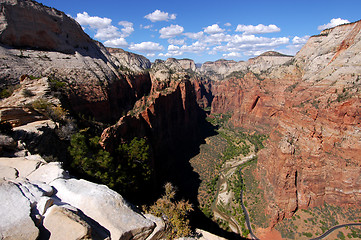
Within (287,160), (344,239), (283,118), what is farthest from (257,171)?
(344,239)

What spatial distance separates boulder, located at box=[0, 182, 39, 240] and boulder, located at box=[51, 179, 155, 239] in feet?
5.75

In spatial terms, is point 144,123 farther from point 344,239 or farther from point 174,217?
point 344,239

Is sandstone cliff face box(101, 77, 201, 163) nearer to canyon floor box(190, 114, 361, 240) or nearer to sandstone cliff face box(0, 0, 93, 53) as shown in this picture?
canyon floor box(190, 114, 361, 240)

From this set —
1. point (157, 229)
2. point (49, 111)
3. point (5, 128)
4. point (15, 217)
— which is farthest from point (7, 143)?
point (157, 229)

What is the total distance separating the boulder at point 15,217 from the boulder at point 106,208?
69.1 inches

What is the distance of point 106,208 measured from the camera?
738 cm

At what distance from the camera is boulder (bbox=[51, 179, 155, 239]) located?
6.92m

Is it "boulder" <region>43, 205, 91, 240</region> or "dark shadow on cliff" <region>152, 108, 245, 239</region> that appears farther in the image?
"dark shadow on cliff" <region>152, 108, 245, 239</region>

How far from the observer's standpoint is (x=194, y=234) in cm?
1016

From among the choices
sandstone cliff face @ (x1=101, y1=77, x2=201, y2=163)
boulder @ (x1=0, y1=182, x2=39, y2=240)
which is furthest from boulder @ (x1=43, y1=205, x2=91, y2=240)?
sandstone cliff face @ (x1=101, y1=77, x2=201, y2=163)

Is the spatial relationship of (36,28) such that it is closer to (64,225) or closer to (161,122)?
(161,122)

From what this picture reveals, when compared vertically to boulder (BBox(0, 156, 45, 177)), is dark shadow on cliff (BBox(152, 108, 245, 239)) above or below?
below

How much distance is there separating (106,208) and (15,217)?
301 cm

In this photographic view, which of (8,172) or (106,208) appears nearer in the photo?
(106,208)
